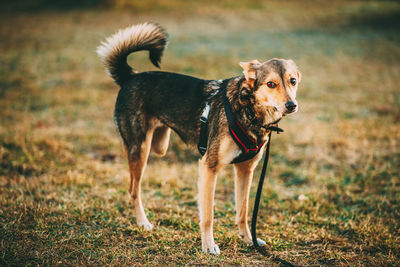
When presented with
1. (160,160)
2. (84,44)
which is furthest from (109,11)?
(160,160)

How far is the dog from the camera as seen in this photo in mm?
3225

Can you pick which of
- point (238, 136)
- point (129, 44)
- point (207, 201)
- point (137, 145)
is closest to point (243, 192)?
point (207, 201)

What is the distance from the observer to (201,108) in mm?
3727

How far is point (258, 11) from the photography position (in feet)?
98.9

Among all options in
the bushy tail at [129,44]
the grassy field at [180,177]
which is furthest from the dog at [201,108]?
the grassy field at [180,177]

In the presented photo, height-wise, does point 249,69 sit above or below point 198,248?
above

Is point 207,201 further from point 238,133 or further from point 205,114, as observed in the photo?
point 205,114

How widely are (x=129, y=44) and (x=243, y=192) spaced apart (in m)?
2.28

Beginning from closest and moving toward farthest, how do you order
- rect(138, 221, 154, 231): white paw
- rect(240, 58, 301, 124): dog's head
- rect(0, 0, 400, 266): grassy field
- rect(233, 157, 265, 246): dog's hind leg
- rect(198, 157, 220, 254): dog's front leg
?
rect(240, 58, 301, 124): dog's head < rect(198, 157, 220, 254): dog's front leg < rect(0, 0, 400, 266): grassy field < rect(233, 157, 265, 246): dog's hind leg < rect(138, 221, 154, 231): white paw

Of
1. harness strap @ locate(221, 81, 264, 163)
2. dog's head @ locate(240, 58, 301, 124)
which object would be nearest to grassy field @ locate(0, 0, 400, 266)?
harness strap @ locate(221, 81, 264, 163)

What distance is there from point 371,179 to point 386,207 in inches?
34.5

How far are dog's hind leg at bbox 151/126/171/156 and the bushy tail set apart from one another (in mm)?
815

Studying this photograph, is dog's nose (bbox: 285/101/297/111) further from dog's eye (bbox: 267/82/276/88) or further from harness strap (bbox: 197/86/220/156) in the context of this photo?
harness strap (bbox: 197/86/220/156)

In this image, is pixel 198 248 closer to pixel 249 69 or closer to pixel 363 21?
pixel 249 69
